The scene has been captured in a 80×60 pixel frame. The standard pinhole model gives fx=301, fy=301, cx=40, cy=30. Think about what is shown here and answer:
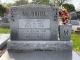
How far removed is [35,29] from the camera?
34.2 feet

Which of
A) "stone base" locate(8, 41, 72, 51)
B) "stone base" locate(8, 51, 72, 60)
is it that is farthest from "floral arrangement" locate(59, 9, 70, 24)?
"stone base" locate(8, 51, 72, 60)

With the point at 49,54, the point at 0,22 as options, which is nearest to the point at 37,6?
the point at 49,54

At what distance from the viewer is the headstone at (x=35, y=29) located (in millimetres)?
10164

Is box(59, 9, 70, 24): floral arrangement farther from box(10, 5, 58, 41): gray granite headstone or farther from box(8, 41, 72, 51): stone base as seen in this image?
box(8, 41, 72, 51): stone base

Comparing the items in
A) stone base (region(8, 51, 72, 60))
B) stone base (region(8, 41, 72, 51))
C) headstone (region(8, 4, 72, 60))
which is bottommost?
stone base (region(8, 51, 72, 60))

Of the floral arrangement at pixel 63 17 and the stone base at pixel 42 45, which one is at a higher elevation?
the floral arrangement at pixel 63 17

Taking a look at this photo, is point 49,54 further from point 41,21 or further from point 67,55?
point 41,21

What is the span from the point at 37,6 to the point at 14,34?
1.26 meters

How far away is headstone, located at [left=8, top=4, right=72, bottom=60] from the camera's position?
33.3 ft

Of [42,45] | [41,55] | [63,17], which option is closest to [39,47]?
[42,45]

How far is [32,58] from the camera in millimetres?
8711

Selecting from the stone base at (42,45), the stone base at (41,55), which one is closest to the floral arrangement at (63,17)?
the stone base at (42,45)

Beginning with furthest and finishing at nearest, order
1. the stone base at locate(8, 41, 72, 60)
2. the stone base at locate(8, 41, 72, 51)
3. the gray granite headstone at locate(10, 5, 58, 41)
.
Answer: the gray granite headstone at locate(10, 5, 58, 41) → the stone base at locate(8, 41, 72, 51) → the stone base at locate(8, 41, 72, 60)

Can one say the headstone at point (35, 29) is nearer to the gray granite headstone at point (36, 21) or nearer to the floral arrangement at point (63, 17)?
the gray granite headstone at point (36, 21)
